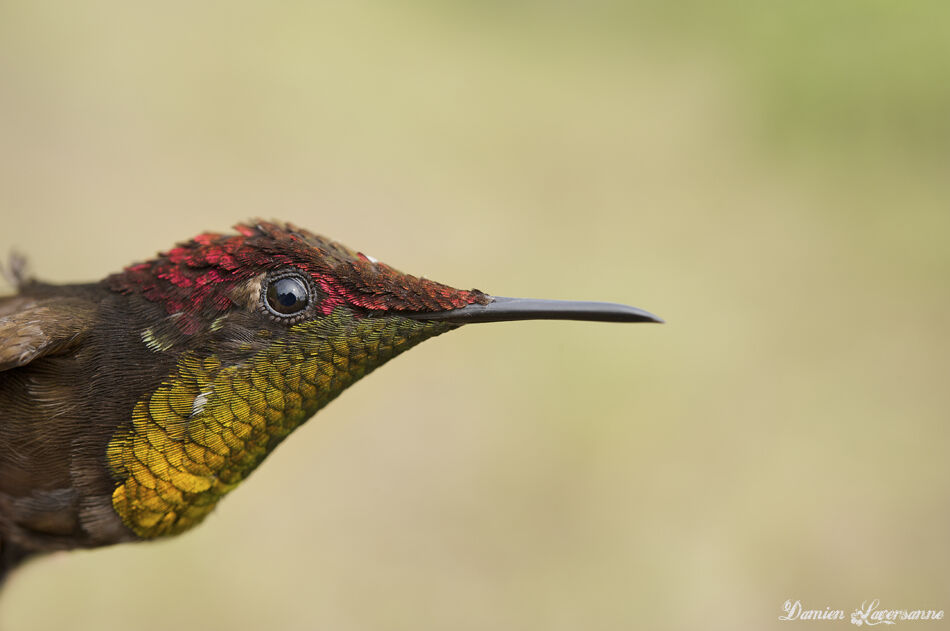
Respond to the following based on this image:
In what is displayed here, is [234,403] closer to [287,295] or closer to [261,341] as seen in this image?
[261,341]

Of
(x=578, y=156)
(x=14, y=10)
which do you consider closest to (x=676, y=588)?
(x=578, y=156)

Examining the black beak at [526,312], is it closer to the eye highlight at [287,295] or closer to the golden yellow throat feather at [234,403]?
the golden yellow throat feather at [234,403]

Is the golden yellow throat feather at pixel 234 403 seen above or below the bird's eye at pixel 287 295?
below

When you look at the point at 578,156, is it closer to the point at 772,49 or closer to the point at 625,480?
the point at 772,49

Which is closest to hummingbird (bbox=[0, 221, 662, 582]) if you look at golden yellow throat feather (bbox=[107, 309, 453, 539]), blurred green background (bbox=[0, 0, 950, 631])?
golden yellow throat feather (bbox=[107, 309, 453, 539])

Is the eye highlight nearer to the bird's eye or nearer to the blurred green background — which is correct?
the bird's eye

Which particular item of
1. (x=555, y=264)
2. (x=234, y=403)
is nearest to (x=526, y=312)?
(x=234, y=403)

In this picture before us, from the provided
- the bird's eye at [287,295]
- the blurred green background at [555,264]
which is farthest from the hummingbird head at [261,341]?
the blurred green background at [555,264]

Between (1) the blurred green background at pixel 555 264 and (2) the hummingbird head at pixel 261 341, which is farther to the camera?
(1) the blurred green background at pixel 555 264
